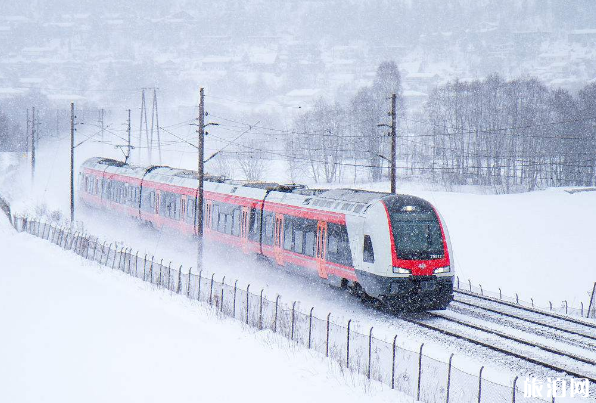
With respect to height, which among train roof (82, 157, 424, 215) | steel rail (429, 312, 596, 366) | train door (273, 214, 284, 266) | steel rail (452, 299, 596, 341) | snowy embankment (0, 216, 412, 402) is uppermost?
train roof (82, 157, 424, 215)

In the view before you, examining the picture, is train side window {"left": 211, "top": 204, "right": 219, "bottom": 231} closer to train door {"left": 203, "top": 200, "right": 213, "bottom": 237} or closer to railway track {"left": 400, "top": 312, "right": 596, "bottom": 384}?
train door {"left": 203, "top": 200, "right": 213, "bottom": 237}

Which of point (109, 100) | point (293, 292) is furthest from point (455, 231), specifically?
point (109, 100)

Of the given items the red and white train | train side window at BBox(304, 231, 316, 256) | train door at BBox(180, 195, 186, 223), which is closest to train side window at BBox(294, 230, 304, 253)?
the red and white train

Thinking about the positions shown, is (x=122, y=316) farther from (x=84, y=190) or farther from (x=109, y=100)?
(x=109, y=100)

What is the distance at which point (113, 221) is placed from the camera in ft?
148

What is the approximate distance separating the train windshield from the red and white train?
29 millimetres

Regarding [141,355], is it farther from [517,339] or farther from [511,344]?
[517,339]

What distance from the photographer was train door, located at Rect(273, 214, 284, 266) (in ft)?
81.4

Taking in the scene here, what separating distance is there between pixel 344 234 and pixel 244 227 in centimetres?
777

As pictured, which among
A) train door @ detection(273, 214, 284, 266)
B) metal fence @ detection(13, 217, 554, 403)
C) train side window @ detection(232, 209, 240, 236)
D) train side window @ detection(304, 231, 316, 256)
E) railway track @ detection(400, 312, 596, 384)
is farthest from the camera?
train side window @ detection(232, 209, 240, 236)

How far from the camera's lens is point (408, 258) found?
62.9ft

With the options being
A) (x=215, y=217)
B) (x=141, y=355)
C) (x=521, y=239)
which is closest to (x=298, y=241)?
(x=141, y=355)

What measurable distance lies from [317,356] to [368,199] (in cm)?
614

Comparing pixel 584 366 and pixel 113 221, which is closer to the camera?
pixel 584 366
